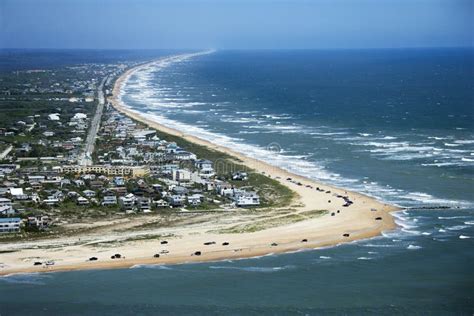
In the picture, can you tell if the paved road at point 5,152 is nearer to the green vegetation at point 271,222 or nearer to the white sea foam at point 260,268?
the green vegetation at point 271,222

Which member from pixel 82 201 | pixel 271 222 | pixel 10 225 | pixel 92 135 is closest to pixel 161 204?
pixel 82 201

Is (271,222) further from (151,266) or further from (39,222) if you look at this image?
(39,222)

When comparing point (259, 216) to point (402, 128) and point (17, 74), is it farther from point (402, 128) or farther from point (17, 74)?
point (17, 74)

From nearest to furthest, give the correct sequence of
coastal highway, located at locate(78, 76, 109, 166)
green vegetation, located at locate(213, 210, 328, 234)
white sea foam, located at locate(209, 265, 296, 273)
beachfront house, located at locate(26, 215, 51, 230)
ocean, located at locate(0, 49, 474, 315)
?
1. ocean, located at locate(0, 49, 474, 315)
2. white sea foam, located at locate(209, 265, 296, 273)
3. green vegetation, located at locate(213, 210, 328, 234)
4. beachfront house, located at locate(26, 215, 51, 230)
5. coastal highway, located at locate(78, 76, 109, 166)

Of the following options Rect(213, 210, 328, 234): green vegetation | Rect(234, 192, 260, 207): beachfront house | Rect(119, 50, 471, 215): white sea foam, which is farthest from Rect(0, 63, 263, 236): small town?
Rect(119, 50, 471, 215): white sea foam

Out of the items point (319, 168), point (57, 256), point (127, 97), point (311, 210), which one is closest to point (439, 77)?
point (127, 97)

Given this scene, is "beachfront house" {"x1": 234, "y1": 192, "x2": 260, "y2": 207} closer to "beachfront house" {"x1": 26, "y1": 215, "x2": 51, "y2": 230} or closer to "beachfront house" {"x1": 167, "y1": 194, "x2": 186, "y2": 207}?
"beachfront house" {"x1": 167, "y1": 194, "x2": 186, "y2": 207}
